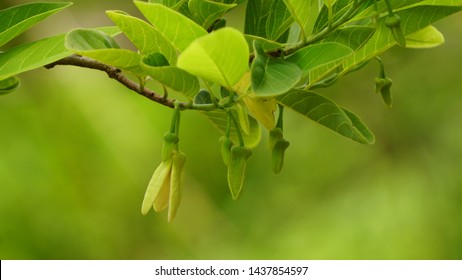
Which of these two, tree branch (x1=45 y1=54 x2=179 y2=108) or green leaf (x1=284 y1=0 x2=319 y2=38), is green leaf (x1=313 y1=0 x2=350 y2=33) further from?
tree branch (x1=45 y1=54 x2=179 y2=108)

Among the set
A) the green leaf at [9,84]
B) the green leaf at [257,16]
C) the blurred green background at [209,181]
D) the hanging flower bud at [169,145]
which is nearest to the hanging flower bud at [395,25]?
the green leaf at [257,16]

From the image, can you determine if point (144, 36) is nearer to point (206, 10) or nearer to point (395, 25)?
point (206, 10)

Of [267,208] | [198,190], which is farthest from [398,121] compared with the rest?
[198,190]

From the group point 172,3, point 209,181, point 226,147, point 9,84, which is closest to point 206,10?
point 172,3

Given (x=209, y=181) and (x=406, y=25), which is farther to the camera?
(x=209, y=181)

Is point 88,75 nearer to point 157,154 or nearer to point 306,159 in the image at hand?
point 157,154

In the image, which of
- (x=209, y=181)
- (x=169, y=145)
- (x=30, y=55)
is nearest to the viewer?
(x=30, y=55)
